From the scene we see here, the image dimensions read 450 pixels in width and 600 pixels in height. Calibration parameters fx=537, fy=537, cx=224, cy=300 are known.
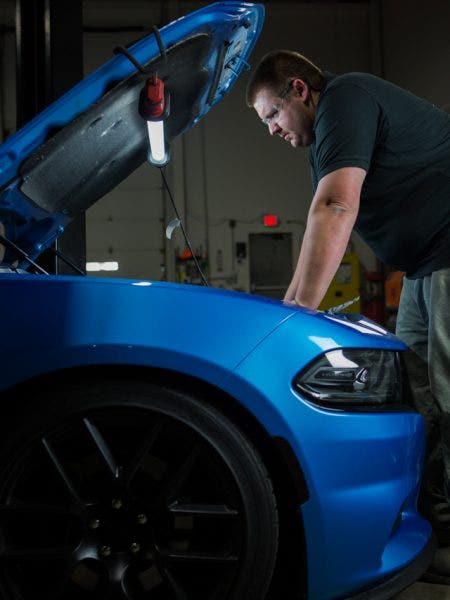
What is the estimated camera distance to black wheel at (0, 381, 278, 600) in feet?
3.64

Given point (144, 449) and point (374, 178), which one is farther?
point (374, 178)

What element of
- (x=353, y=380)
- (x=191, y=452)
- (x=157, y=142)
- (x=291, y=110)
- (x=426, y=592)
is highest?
(x=291, y=110)

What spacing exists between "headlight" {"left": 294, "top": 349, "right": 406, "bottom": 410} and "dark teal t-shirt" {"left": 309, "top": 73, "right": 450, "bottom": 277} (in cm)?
65

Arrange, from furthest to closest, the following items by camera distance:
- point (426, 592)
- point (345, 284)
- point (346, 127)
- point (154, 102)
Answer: point (345, 284)
point (346, 127)
point (154, 102)
point (426, 592)

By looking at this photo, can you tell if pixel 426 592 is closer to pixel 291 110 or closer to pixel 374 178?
pixel 374 178

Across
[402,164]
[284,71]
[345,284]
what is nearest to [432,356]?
[402,164]

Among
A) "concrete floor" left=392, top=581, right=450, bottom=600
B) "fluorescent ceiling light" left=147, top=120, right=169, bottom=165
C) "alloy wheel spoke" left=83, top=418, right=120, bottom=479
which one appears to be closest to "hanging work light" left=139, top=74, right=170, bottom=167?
"fluorescent ceiling light" left=147, top=120, right=169, bottom=165

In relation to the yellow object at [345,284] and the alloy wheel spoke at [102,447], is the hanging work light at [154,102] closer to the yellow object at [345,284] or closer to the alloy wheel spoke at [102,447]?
the alloy wheel spoke at [102,447]

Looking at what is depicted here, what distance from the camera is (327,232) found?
61.9 inches

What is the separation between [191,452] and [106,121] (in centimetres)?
100

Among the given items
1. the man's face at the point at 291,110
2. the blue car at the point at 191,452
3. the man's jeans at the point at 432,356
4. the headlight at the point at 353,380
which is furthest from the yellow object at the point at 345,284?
the blue car at the point at 191,452

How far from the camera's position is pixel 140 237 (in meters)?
9.84

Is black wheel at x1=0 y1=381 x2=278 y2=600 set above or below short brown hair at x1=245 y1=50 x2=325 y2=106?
below

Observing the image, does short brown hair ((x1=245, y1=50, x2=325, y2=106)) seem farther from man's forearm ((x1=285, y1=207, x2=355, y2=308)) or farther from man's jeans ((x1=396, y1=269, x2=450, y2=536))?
man's jeans ((x1=396, y1=269, x2=450, y2=536))
